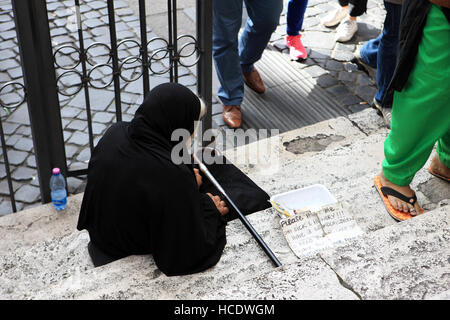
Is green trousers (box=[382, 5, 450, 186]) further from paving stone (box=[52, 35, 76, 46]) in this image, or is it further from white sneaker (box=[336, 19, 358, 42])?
paving stone (box=[52, 35, 76, 46])

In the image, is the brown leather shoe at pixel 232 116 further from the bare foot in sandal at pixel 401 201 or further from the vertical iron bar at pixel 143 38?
the bare foot in sandal at pixel 401 201

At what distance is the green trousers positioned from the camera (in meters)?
3.00

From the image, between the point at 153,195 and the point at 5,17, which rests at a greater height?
the point at 153,195

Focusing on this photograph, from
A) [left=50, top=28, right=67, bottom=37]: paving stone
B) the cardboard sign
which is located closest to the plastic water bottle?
the cardboard sign

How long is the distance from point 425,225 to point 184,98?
137 cm

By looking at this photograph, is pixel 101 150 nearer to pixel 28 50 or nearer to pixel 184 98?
pixel 184 98

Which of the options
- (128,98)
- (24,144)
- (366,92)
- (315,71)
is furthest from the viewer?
(315,71)

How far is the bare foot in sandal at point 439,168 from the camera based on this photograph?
12.1ft

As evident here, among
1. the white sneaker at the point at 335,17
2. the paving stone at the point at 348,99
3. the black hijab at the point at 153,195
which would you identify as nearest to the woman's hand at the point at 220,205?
the black hijab at the point at 153,195

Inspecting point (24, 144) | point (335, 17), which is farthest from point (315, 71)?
point (24, 144)

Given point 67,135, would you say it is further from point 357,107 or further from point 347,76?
point 347,76

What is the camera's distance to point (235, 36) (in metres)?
4.59

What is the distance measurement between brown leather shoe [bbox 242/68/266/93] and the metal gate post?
204cm

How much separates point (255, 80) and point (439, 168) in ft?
6.75
